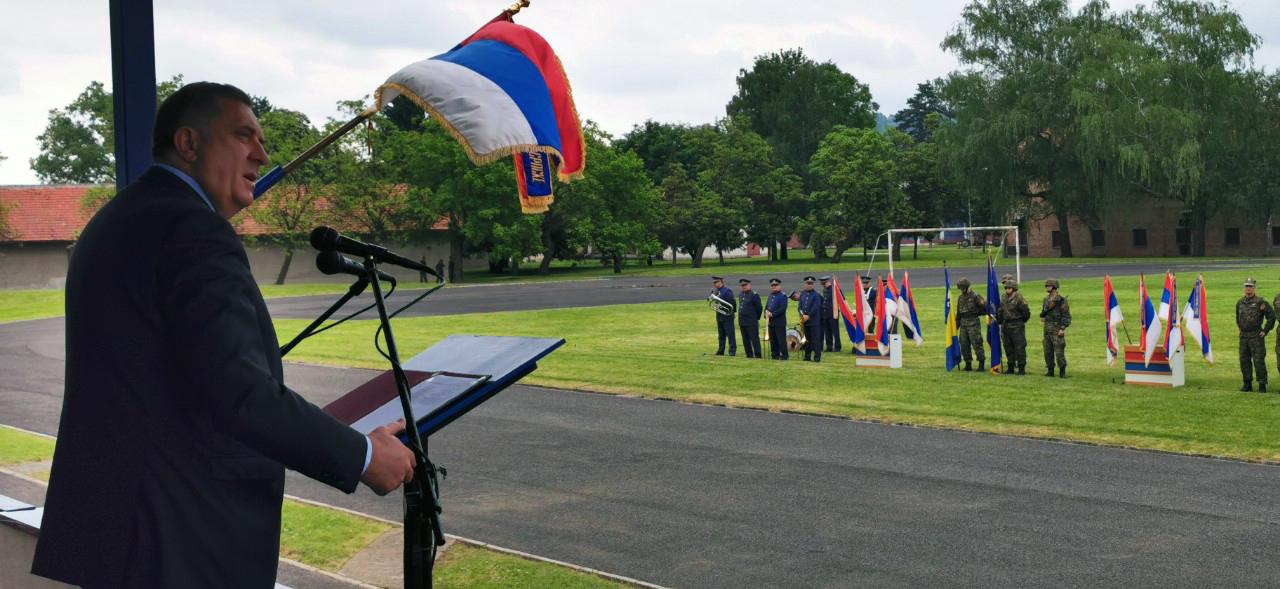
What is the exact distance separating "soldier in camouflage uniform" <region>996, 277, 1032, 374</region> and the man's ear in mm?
18508

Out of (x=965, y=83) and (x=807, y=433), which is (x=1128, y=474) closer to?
(x=807, y=433)

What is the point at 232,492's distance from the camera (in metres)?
2.27

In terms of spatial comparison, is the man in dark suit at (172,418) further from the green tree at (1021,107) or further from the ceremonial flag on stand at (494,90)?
the green tree at (1021,107)

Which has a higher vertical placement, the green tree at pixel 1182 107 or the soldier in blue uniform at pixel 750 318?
the green tree at pixel 1182 107

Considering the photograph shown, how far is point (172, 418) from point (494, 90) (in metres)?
3.62

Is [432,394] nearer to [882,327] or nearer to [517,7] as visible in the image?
[517,7]

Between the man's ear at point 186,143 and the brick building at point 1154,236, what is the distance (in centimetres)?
7202

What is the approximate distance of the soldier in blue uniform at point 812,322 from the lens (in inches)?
916

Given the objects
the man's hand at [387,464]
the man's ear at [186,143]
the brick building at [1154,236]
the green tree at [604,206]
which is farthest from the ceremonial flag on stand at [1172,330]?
the brick building at [1154,236]

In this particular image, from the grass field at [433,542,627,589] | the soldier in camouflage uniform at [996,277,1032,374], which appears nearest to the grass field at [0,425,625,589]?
the grass field at [433,542,627,589]

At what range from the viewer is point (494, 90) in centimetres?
560

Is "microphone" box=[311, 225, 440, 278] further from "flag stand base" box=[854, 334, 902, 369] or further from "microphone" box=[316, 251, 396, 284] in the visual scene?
"flag stand base" box=[854, 334, 902, 369]

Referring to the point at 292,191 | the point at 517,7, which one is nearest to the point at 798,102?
the point at 292,191

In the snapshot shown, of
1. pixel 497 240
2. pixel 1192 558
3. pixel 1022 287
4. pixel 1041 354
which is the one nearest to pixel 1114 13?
pixel 1022 287
